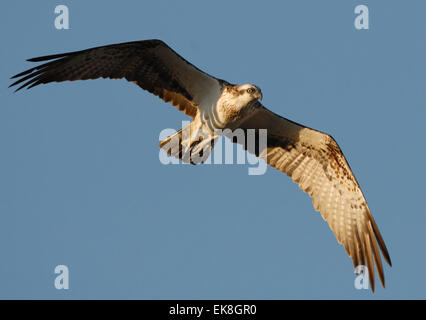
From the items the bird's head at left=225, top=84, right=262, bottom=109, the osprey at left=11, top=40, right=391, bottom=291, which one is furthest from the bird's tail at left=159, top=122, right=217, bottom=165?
the bird's head at left=225, top=84, right=262, bottom=109

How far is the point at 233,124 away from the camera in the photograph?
33.9 feet

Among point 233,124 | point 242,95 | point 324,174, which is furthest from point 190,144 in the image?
point 324,174

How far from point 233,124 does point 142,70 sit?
1486 millimetres

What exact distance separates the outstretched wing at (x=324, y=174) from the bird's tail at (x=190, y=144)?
2.60 ft

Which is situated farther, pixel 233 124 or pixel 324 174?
pixel 324 174

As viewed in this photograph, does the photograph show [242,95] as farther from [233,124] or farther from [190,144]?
[190,144]

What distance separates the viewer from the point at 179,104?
414 inches

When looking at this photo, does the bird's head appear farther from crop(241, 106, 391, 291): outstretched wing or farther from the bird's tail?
the bird's tail

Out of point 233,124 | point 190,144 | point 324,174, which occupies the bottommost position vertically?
point 324,174

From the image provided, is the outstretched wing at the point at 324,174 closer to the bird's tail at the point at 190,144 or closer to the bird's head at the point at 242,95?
the bird's head at the point at 242,95

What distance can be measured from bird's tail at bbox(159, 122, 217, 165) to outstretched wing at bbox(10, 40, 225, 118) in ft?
0.96

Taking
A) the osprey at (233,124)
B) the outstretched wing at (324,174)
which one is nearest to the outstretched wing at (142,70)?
the osprey at (233,124)

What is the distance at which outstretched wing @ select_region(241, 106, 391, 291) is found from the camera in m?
10.6
